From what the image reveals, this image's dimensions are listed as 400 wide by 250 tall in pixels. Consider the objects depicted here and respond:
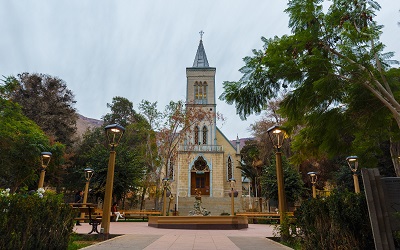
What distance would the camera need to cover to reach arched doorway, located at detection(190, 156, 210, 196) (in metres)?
30.7

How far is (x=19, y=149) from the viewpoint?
1658 cm

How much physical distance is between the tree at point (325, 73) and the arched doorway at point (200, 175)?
24343 mm

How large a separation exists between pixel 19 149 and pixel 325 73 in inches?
699

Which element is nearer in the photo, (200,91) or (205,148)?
(205,148)

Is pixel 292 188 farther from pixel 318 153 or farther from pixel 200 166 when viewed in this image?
pixel 318 153

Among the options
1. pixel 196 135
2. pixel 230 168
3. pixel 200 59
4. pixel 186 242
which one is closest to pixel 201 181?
pixel 230 168

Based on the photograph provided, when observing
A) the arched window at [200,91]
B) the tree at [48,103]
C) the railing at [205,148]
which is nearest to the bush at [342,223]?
the tree at [48,103]

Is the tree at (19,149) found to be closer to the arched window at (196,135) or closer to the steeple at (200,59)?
the arched window at (196,135)

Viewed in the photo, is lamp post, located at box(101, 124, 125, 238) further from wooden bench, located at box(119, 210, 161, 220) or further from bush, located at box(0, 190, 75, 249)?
wooden bench, located at box(119, 210, 161, 220)

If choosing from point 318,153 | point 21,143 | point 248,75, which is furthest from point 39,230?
point 21,143

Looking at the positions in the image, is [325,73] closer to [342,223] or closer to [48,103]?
[342,223]

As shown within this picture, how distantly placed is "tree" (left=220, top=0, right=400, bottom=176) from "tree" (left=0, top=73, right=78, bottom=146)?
22.3 metres

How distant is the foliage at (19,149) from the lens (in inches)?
Result: 585

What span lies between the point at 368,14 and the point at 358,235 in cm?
555
